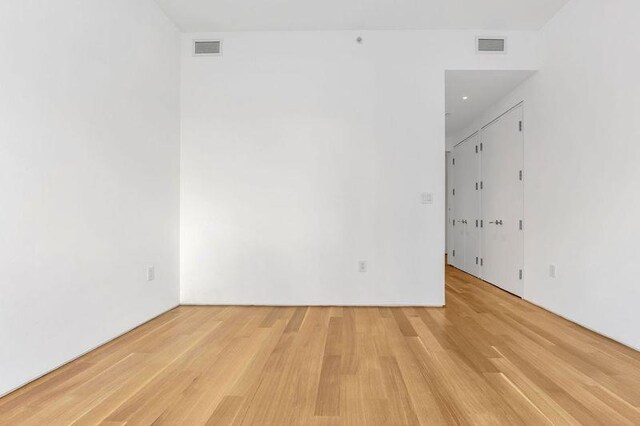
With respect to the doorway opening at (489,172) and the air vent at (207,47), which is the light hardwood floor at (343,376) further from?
the air vent at (207,47)

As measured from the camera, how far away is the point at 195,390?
74.4 inches

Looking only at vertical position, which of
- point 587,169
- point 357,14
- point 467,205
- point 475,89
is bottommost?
point 467,205

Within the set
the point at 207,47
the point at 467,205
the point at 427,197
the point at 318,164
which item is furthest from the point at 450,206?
the point at 207,47

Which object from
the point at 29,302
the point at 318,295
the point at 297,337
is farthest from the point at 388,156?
the point at 29,302

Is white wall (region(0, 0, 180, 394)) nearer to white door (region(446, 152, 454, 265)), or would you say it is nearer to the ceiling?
the ceiling

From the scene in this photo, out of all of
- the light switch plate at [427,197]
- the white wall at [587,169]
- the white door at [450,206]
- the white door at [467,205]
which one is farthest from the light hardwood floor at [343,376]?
the white door at [450,206]

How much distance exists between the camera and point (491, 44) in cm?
380

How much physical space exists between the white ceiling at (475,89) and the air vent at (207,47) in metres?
2.54

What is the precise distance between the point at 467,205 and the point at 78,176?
5.51 meters

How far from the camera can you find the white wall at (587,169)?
265 centimetres

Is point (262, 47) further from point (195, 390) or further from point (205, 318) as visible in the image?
point (195, 390)

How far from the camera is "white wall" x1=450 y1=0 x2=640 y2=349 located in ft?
8.68

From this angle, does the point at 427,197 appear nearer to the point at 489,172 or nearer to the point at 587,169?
the point at 587,169

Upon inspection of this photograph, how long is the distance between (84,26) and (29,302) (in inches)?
74.2
